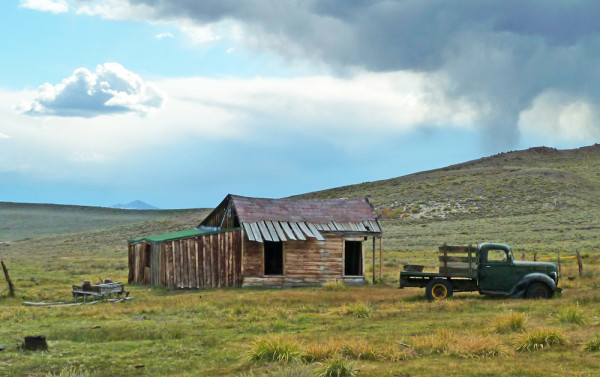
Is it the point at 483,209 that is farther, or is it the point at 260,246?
the point at 483,209

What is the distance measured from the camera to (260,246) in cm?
2855

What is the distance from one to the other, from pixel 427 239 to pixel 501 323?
4050 cm

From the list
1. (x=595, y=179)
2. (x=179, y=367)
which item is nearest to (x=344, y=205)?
(x=179, y=367)

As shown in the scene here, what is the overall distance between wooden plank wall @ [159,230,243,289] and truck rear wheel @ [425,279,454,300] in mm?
10173

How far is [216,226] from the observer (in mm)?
32844

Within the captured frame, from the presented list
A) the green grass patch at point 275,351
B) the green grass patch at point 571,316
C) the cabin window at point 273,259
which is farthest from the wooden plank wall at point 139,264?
the green grass patch at point 571,316

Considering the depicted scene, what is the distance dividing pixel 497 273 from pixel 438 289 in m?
1.98

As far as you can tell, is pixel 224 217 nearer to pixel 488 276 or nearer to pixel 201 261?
pixel 201 261

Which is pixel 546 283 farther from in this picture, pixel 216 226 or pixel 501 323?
pixel 216 226

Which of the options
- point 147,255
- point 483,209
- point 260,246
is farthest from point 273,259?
point 483,209

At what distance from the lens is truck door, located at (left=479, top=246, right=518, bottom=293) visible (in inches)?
791

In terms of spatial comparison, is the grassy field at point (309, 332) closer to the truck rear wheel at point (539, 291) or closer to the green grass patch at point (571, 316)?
the green grass patch at point (571, 316)

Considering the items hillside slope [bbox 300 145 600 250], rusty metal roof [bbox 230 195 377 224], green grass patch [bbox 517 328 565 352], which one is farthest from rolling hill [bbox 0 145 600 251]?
green grass patch [bbox 517 328 565 352]

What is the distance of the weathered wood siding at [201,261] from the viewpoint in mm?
27188
